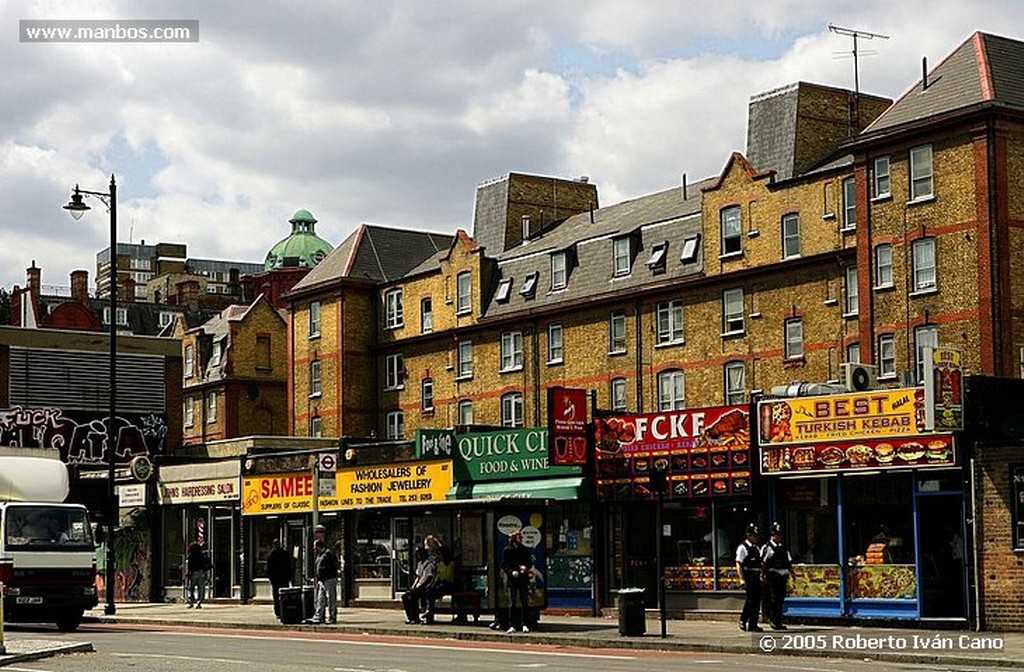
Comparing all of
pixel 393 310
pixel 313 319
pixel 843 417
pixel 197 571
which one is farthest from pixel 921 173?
pixel 313 319

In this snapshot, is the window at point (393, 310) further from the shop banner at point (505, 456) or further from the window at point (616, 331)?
the shop banner at point (505, 456)

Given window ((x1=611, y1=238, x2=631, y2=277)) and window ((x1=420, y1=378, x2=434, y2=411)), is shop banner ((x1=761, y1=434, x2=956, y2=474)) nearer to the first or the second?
window ((x1=611, y1=238, x2=631, y2=277))

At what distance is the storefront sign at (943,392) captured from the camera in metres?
29.3

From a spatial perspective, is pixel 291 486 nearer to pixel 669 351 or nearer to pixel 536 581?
pixel 536 581

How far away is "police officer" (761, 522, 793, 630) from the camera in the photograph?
99.2ft

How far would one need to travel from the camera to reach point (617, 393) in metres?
63.2

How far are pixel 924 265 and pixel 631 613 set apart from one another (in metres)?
24.0

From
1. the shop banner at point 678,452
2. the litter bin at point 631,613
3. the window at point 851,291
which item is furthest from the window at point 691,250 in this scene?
the litter bin at point 631,613

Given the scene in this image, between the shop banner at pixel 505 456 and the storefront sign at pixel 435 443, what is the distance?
0.20 m

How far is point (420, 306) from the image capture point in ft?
244

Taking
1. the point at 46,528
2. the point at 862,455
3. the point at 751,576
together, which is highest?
the point at 862,455

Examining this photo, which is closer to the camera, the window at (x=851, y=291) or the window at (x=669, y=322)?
the window at (x=851, y=291)

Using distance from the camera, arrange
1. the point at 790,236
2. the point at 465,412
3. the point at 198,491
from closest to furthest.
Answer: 1. the point at 198,491
2. the point at 790,236
3. the point at 465,412

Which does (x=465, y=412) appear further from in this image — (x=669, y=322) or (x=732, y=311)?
(x=732, y=311)
